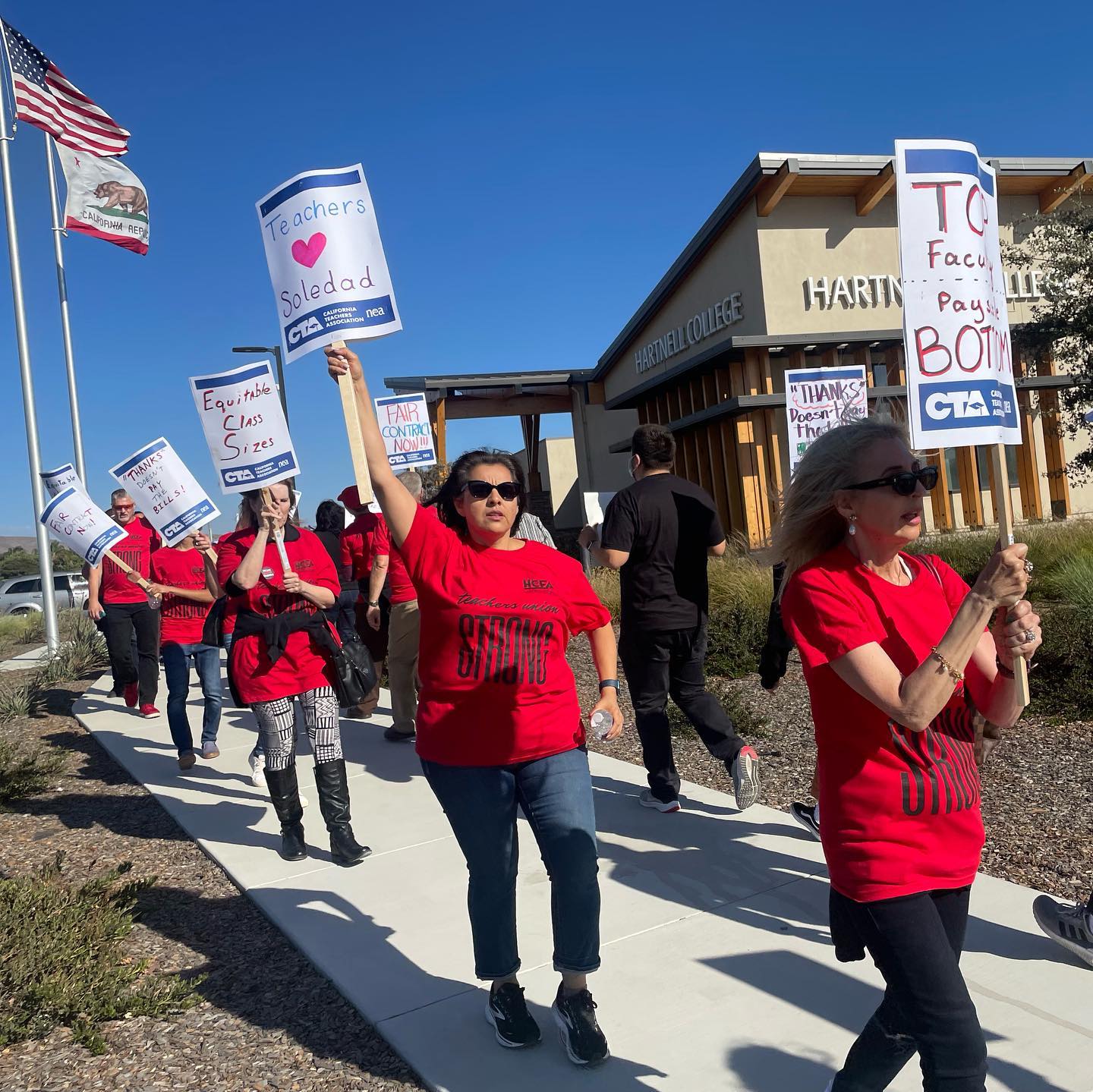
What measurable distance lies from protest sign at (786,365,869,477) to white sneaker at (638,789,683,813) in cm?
468

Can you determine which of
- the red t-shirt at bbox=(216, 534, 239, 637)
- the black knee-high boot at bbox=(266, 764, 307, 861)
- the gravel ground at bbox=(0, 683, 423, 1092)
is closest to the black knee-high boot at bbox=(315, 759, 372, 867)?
the black knee-high boot at bbox=(266, 764, 307, 861)

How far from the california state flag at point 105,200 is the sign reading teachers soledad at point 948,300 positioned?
54.9 feet

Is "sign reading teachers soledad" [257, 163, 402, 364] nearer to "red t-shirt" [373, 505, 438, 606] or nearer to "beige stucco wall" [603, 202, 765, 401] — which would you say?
"red t-shirt" [373, 505, 438, 606]

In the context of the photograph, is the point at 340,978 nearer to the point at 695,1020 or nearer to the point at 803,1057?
the point at 695,1020

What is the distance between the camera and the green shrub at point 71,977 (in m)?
3.25

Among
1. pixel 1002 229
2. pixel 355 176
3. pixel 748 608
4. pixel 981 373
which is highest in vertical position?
pixel 1002 229

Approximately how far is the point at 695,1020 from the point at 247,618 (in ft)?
9.58

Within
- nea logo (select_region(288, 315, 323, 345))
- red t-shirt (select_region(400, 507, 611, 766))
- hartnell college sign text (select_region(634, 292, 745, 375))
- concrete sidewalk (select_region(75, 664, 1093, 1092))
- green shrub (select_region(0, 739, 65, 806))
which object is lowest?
concrete sidewalk (select_region(75, 664, 1093, 1092))

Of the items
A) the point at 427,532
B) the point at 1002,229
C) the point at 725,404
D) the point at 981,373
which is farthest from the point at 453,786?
the point at 1002,229

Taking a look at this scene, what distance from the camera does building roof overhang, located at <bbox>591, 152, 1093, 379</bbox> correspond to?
1850 centimetres

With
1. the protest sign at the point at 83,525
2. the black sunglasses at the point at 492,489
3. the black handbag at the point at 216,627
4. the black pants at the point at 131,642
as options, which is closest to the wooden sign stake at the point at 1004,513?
the black sunglasses at the point at 492,489

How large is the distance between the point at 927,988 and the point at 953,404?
5.20 feet

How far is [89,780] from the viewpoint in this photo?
7043mm

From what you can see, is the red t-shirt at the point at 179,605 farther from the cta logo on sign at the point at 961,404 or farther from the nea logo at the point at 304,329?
the cta logo on sign at the point at 961,404
